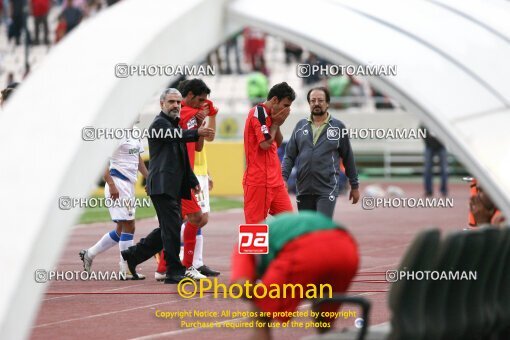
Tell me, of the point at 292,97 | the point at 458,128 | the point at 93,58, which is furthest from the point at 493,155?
the point at 292,97

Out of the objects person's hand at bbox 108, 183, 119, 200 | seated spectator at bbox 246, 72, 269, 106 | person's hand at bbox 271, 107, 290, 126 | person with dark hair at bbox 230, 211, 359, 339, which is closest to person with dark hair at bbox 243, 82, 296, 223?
person's hand at bbox 271, 107, 290, 126

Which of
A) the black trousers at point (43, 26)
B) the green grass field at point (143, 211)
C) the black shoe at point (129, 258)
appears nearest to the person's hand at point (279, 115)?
the black shoe at point (129, 258)

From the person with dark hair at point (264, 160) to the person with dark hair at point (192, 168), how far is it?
1.98ft

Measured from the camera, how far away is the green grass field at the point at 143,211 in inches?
1003

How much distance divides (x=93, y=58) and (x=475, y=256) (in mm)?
2819

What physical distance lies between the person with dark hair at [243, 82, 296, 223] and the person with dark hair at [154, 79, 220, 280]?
60cm

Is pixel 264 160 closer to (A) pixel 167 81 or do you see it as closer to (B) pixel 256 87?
(A) pixel 167 81

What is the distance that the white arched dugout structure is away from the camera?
754cm

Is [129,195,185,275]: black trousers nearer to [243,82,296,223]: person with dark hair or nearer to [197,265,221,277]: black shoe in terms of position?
[243,82,296,223]: person with dark hair

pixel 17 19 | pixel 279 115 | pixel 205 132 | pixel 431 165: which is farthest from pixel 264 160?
pixel 17 19

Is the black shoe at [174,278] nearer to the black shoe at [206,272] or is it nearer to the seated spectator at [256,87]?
the black shoe at [206,272]

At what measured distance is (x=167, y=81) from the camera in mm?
8461

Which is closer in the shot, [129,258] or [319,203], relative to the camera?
[319,203]

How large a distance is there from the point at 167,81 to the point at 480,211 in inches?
128
